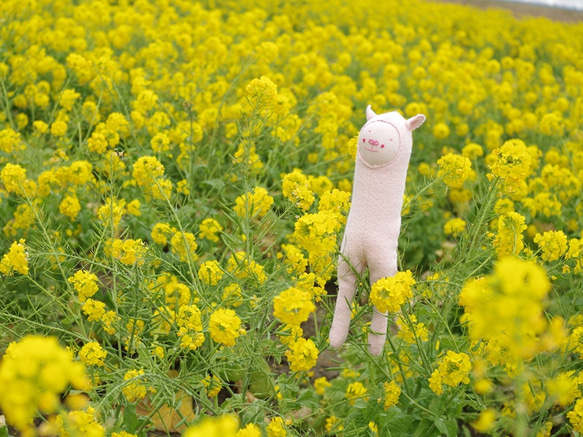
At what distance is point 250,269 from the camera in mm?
2227

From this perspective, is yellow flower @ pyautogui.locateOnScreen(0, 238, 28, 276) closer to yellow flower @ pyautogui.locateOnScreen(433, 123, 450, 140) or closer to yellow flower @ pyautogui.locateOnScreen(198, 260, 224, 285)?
yellow flower @ pyautogui.locateOnScreen(198, 260, 224, 285)

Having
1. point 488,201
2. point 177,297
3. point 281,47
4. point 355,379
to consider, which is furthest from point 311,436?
point 281,47

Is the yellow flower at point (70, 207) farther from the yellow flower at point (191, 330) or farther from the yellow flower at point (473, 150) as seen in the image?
the yellow flower at point (473, 150)

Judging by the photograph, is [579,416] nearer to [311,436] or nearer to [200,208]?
[311,436]

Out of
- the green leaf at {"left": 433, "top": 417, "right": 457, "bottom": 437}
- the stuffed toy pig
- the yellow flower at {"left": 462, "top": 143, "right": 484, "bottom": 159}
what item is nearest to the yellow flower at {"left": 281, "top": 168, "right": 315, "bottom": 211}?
the stuffed toy pig

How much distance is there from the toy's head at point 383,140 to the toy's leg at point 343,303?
351 millimetres

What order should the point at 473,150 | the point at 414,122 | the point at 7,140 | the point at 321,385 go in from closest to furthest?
1. the point at 414,122
2. the point at 321,385
3. the point at 7,140
4. the point at 473,150

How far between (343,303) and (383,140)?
0.56 m

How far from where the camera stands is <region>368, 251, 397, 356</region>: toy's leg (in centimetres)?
208

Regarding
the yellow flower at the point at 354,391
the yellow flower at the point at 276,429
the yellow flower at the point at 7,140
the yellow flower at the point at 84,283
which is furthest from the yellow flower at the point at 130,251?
the yellow flower at the point at 7,140

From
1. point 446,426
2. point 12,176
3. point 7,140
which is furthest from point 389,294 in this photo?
point 7,140

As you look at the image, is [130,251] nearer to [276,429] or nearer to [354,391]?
[276,429]

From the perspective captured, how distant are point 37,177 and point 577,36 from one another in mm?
11962

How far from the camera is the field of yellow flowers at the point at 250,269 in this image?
→ 1.98 m
